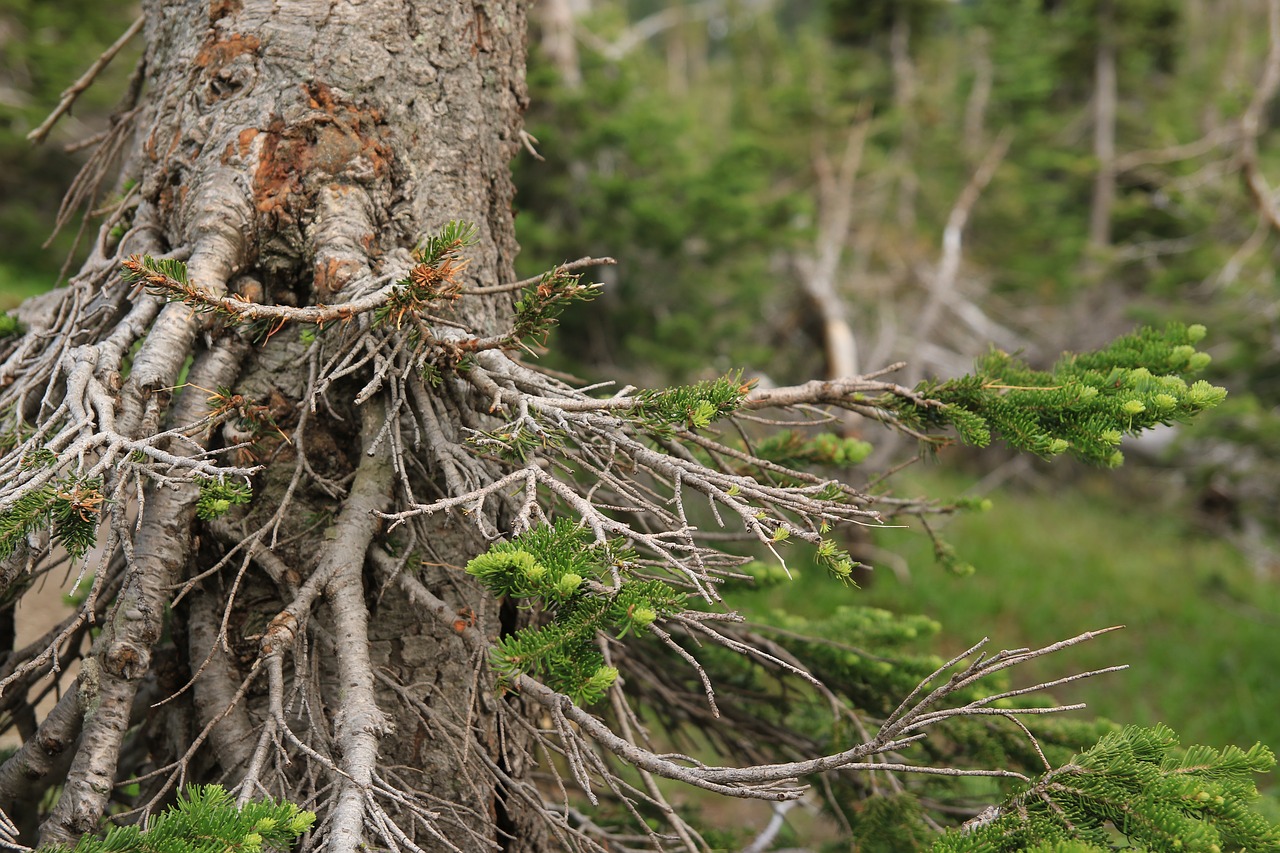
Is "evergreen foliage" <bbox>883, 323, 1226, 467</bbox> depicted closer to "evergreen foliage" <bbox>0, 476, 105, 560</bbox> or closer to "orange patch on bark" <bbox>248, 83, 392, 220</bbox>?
"orange patch on bark" <bbox>248, 83, 392, 220</bbox>

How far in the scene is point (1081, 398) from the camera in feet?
5.96

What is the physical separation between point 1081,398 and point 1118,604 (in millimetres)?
7903

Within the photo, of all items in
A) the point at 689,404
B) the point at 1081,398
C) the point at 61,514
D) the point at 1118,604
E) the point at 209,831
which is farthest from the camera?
the point at 1118,604

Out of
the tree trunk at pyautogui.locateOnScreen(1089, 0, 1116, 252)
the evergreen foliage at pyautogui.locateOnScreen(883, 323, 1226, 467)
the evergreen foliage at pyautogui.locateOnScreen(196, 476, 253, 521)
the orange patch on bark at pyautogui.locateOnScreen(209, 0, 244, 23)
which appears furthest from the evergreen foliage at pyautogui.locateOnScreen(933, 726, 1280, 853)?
the tree trunk at pyautogui.locateOnScreen(1089, 0, 1116, 252)

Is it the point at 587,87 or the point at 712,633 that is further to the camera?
the point at 587,87

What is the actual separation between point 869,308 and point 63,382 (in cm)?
939

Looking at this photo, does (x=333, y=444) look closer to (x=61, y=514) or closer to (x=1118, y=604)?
(x=61, y=514)

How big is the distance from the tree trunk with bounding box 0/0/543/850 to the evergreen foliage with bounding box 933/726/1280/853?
3.36ft

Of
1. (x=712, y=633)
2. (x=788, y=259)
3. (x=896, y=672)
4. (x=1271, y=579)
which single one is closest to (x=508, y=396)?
(x=712, y=633)

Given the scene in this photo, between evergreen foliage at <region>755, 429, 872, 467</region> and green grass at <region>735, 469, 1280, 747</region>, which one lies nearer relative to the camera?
evergreen foliage at <region>755, 429, 872, 467</region>

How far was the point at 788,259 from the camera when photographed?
884cm

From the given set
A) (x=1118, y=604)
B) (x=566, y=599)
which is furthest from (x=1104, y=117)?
(x=566, y=599)

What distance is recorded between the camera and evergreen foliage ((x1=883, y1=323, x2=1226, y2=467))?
177 centimetres

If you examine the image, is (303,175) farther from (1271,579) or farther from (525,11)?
(1271,579)
